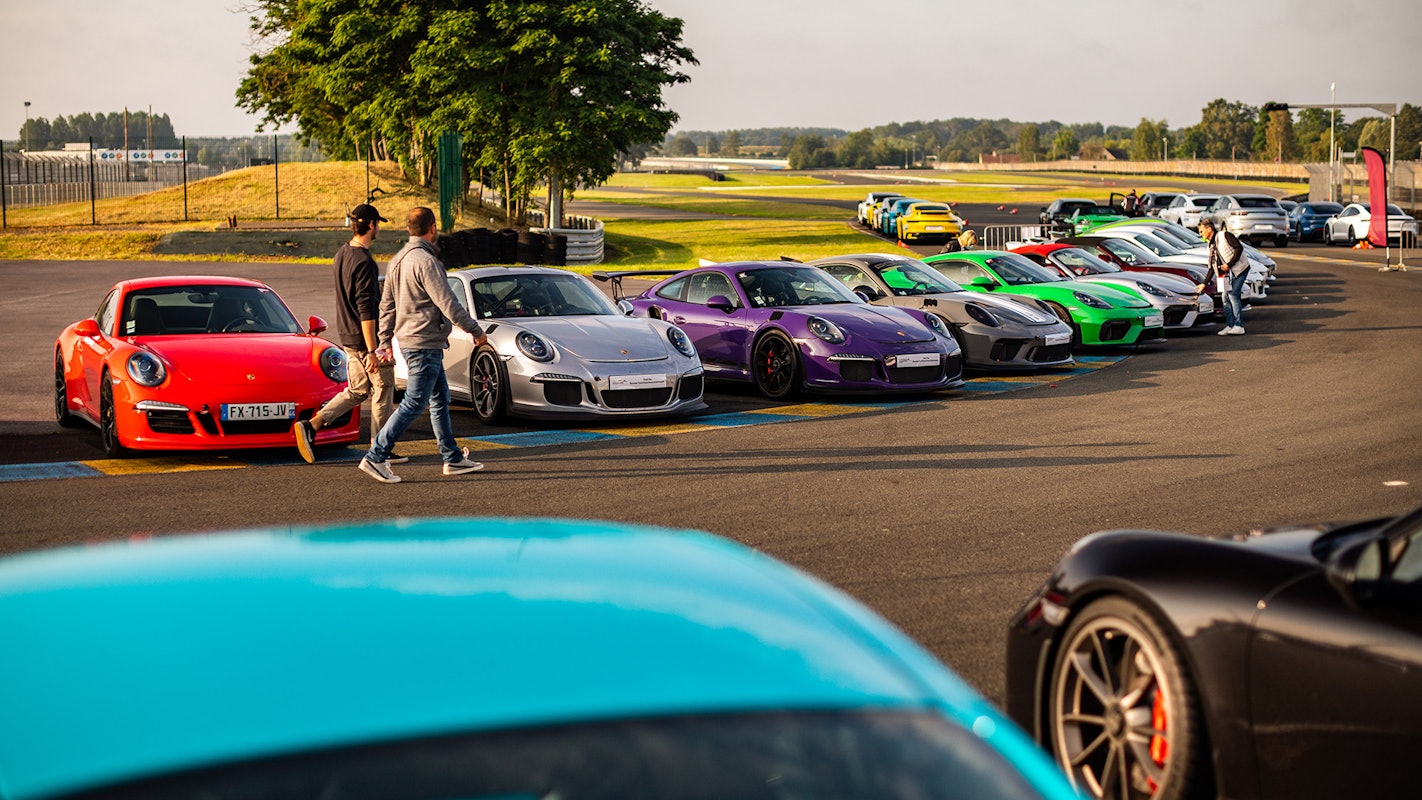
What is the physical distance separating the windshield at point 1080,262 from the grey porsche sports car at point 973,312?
16.0 ft

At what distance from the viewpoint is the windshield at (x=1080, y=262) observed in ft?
73.3

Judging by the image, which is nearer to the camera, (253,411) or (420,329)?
(420,329)

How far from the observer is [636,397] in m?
12.6

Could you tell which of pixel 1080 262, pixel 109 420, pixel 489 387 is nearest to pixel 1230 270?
pixel 1080 262

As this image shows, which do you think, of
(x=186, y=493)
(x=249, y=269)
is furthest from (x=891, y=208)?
(x=186, y=493)

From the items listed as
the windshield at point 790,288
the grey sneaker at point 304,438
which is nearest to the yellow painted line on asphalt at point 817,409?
the windshield at point 790,288

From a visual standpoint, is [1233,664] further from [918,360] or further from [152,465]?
[918,360]

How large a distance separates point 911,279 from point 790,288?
275cm

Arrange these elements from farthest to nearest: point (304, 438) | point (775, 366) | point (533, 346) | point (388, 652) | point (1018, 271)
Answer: point (1018, 271) → point (775, 366) → point (533, 346) → point (304, 438) → point (388, 652)

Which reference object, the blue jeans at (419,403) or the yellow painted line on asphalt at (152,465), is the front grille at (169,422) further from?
the blue jeans at (419,403)

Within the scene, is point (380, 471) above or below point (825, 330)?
below

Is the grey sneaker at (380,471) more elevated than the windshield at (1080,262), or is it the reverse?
the windshield at (1080,262)

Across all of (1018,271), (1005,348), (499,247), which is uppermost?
(499,247)

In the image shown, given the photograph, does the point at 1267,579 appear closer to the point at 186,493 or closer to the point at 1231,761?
the point at 1231,761
